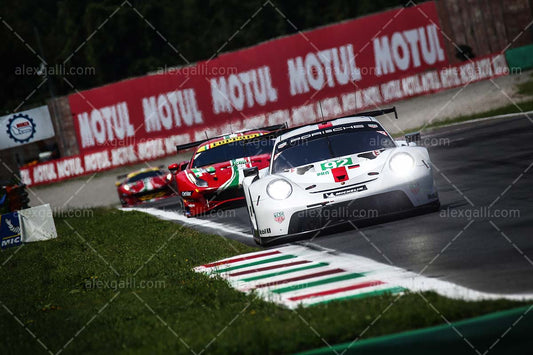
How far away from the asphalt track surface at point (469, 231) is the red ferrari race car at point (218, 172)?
12.0 inches

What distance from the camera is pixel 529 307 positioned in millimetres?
4871

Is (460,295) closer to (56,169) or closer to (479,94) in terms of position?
(479,94)

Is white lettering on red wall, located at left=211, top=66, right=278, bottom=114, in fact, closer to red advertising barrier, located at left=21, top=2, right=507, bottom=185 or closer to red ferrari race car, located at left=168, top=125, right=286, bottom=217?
red advertising barrier, located at left=21, top=2, right=507, bottom=185

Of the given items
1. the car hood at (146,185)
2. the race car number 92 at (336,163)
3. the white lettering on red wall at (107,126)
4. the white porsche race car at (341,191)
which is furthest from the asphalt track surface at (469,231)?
the white lettering on red wall at (107,126)

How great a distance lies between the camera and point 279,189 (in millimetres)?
9805

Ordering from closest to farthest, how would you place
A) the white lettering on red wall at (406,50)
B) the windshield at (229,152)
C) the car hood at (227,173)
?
1. the car hood at (227,173)
2. the windshield at (229,152)
3. the white lettering on red wall at (406,50)

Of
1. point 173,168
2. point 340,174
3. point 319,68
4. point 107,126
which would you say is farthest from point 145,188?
point 340,174

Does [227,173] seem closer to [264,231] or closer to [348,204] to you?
[264,231]

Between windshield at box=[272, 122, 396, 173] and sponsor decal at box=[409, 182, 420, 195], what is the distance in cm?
88

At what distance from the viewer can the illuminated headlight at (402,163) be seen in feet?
31.6

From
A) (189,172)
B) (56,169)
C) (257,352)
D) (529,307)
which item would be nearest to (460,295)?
(529,307)

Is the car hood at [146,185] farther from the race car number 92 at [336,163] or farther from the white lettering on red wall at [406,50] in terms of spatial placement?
the race car number 92 at [336,163]

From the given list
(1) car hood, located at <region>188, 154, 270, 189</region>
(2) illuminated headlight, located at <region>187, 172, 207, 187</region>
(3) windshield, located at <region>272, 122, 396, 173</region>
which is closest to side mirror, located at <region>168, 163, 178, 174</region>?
(2) illuminated headlight, located at <region>187, 172, 207, 187</region>

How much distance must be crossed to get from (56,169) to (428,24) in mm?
13849
